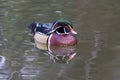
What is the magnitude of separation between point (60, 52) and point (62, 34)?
66 cm

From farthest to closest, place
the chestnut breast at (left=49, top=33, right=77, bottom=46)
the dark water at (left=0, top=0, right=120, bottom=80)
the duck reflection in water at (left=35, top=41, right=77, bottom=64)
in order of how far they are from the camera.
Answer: the chestnut breast at (left=49, top=33, right=77, bottom=46) → the duck reflection in water at (left=35, top=41, right=77, bottom=64) → the dark water at (left=0, top=0, right=120, bottom=80)

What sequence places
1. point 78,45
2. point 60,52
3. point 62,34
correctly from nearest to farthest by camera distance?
1. point 60,52
2. point 78,45
3. point 62,34

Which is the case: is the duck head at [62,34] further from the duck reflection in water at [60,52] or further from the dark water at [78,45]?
the dark water at [78,45]

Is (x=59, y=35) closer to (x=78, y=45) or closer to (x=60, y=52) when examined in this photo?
(x=78, y=45)

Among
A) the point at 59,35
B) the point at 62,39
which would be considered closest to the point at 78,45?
the point at 62,39

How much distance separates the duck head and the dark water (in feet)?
0.86

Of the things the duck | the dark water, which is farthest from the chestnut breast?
the dark water

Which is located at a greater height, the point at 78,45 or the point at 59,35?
the point at 59,35

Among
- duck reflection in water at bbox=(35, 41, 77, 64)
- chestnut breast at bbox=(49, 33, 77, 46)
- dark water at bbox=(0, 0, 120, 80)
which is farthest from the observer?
chestnut breast at bbox=(49, 33, 77, 46)

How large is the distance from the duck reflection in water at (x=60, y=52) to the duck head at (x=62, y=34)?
120mm

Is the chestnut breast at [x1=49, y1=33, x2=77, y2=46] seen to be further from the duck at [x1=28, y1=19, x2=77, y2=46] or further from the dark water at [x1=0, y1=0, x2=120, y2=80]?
the dark water at [x1=0, y1=0, x2=120, y2=80]

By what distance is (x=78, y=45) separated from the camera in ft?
40.5

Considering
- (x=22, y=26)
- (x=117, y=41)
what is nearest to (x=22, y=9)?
(x=22, y=26)

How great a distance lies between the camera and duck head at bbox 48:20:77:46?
484 inches
